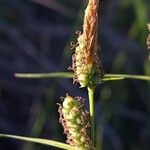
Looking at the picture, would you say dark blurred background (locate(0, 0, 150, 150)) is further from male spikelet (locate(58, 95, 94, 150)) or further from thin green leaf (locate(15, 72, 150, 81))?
male spikelet (locate(58, 95, 94, 150))

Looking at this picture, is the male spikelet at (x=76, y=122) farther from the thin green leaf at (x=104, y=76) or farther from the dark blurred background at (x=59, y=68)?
the dark blurred background at (x=59, y=68)

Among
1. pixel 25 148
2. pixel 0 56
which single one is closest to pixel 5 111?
pixel 0 56

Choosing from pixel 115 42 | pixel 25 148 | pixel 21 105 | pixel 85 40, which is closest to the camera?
pixel 85 40

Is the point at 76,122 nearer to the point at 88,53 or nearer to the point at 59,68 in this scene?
the point at 88,53

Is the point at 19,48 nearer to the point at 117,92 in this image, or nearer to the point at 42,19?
the point at 42,19

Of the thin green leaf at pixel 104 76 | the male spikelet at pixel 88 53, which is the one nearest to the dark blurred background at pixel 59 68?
the thin green leaf at pixel 104 76
